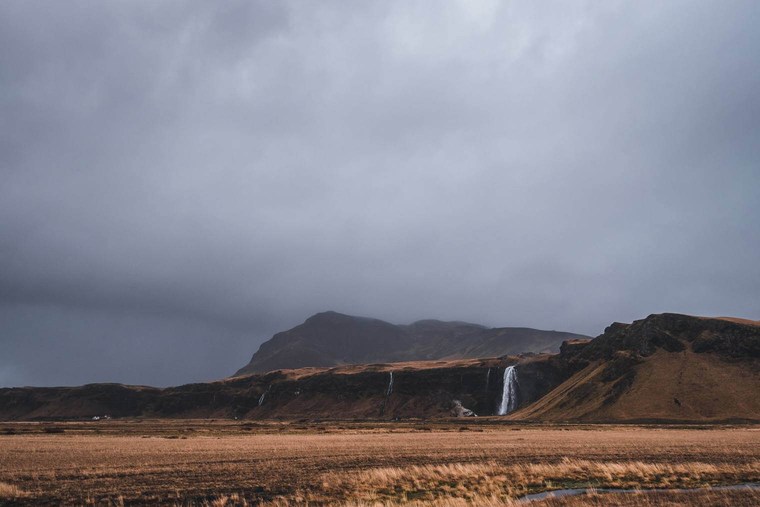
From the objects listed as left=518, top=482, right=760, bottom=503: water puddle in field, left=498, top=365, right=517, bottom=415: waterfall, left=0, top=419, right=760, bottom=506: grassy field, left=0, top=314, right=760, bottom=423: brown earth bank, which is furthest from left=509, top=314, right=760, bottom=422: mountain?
left=518, top=482, right=760, bottom=503: water puddle in field

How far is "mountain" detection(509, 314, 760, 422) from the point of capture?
10562 centimetres

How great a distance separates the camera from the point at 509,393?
6353 inches

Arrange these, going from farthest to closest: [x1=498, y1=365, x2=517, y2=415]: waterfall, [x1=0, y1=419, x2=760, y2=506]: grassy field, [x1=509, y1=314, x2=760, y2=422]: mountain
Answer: [x1=498, y1=365, x2=517, y2=415]: waterfall, [x1=509, y1=314, x2=760, y2=422]: mountain, [x1=0, y1=419, x2=760, y2=506]: grassy field

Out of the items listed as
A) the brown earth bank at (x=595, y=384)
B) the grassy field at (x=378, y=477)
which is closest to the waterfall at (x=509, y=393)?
the brown earth bank at (x=595, y=384)

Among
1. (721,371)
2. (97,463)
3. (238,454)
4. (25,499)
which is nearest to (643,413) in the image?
(721,371)

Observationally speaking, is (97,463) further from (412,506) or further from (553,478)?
(553,478)

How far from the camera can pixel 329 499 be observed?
67.7ft

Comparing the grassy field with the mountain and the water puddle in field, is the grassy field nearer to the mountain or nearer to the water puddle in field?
the water puddle in field

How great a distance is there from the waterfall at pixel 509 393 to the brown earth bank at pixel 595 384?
4.89ft

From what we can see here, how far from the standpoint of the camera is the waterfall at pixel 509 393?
15625 cm

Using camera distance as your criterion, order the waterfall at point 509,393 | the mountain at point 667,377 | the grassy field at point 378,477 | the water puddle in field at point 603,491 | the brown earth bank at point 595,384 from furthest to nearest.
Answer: the waterfall at point 509,393
the brown earth bank at point 595,384
the mountain at point 667,377
the water puddle in field at point 603,491
the grassy field at point 378,477

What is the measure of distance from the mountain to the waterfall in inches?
490

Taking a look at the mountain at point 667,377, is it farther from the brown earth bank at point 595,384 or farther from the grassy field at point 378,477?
the grassy field at point 378,477

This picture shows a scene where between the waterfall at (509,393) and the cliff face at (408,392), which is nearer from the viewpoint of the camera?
the waterfall at (509,393)
